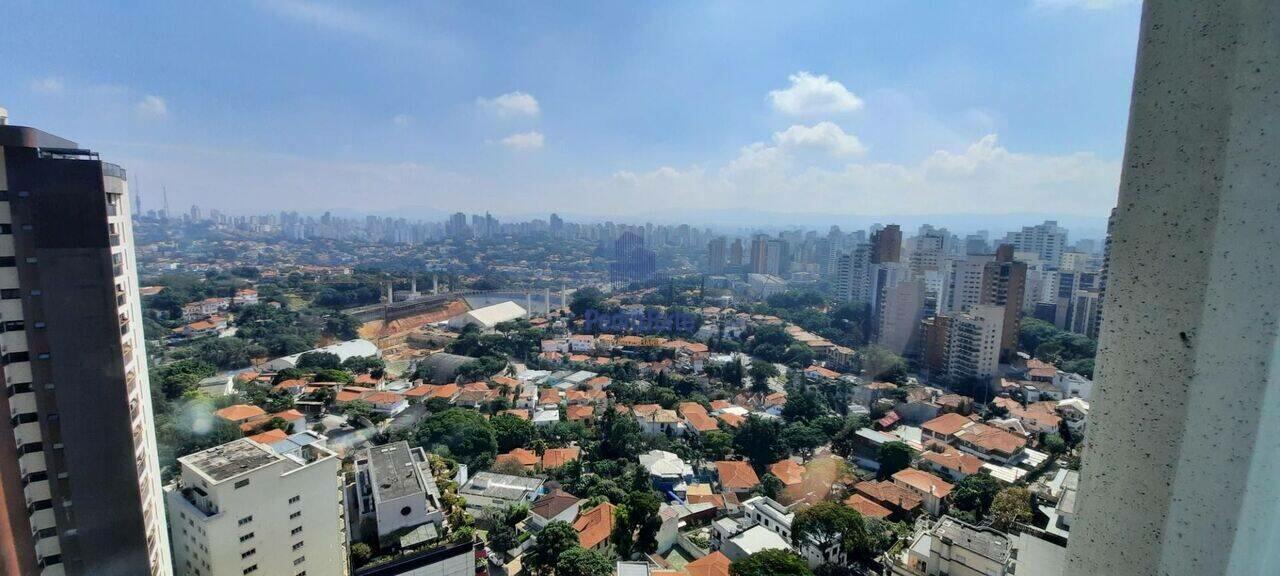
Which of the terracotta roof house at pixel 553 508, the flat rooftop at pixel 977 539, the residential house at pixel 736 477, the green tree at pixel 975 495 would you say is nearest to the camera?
the flat rooftop at pixel 977 539

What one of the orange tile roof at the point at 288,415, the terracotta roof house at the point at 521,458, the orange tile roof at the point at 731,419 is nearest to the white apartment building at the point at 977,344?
the orange tile roof at the point at 731,419

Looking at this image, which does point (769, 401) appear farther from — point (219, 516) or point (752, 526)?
point (219, 516)

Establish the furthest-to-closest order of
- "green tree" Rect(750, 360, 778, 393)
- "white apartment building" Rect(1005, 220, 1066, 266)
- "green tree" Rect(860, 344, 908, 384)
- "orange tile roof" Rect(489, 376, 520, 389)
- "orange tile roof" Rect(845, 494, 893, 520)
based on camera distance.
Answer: "white apartment building" Rect(1005, 220, 1066, 266) → "green tree" Rect(750, 360, 778, 393) → "green tree" Rect(860, 344, 908, 384) → "orange tile roof" Rect(489, 376, 520, 389) → "orange tile roof" Rect(845, 494, 893, 520)

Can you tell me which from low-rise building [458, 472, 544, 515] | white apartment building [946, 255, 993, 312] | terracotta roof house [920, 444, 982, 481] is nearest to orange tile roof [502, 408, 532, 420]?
low-rise building [458, 472, 544, 515]

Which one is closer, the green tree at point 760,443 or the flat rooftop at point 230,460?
the flat rooftop at point 230,460

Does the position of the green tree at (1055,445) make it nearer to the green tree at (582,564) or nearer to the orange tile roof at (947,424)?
the orange tile roof at (947,424)

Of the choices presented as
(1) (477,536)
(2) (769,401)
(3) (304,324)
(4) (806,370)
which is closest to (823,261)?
(4) (806,370)

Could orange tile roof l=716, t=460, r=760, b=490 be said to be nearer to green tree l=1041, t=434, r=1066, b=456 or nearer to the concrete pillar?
green tree l=1041, t=434, r=1066, b=456
